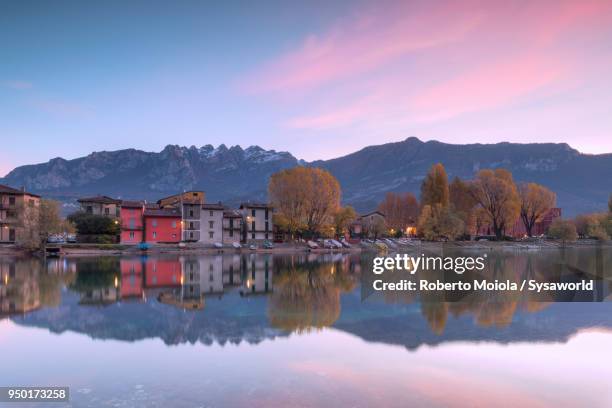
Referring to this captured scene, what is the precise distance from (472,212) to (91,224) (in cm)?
7574

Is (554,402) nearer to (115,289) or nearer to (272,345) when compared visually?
(272,345)

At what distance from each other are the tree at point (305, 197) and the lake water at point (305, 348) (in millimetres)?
55598

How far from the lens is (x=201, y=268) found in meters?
46.9

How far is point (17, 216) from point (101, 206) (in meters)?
12.2

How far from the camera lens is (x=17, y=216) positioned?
68125 mm

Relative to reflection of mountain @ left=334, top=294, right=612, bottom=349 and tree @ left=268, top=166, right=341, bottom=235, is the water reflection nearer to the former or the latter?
reflection of mountain @ left=334, top=294, right=612, bottom=349

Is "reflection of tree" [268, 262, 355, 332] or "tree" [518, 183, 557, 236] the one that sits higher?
"tree" [518, 183, 557, 236]

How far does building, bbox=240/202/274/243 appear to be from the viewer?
88.7m

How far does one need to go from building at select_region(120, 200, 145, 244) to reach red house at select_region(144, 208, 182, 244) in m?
0.99

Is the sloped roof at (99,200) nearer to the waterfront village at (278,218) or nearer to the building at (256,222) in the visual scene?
the waterfront village at (278,218)

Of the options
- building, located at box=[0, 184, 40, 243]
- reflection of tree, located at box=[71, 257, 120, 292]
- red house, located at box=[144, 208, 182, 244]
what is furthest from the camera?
red house, located at box=[144, 208, 182, 244]

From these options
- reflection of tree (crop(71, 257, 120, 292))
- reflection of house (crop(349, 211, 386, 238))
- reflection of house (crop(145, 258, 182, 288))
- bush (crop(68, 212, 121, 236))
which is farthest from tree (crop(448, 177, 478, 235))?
reflection of tree (crop(71, 257, 120, 292))

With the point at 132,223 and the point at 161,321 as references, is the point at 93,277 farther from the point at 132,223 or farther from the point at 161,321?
the point at 132,223

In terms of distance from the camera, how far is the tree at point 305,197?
83938 millimetres
